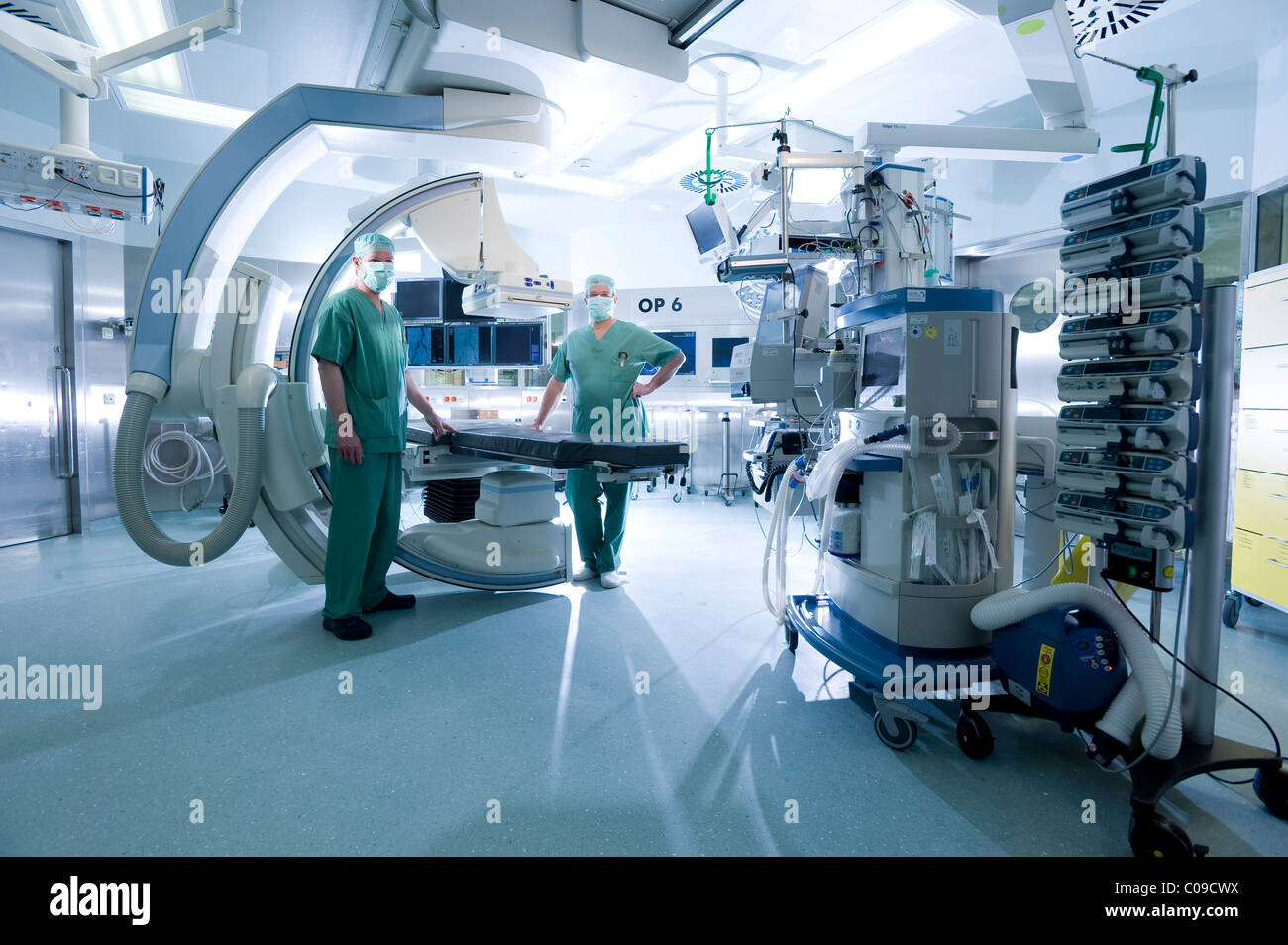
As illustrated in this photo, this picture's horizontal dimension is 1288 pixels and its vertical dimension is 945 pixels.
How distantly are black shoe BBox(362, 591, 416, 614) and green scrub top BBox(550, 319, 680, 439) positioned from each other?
1449 mm

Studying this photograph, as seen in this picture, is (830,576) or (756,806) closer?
(756,806)

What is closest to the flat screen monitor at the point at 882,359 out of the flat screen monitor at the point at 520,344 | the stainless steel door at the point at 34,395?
the flat screen monitor at the point at 520,344

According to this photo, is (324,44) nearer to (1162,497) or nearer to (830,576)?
(830,576)

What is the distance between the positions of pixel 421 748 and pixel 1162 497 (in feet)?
7.55

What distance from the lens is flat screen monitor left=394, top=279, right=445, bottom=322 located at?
19.1 ft

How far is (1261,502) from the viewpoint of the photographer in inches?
129

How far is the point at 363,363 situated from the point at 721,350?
5383mm

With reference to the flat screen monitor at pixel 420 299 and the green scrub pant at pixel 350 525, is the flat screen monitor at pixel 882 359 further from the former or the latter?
the flat screen monitor at pixel 420 299

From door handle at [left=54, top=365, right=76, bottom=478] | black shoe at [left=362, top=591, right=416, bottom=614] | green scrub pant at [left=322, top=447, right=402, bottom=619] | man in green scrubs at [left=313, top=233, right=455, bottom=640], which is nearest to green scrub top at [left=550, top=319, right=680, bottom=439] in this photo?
man in green scrubs at [left=313, top=233, right=455, bottom=640]

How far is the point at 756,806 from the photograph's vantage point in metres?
1.79

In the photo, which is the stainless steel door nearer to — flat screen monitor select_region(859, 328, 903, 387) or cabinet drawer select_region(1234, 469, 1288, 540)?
flat screen monitor select_region(859, 328, 903, 387)

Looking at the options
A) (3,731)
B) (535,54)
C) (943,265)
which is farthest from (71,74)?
(943,265)

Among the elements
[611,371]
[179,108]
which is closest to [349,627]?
[611,371]

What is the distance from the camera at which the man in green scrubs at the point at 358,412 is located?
3.05m
